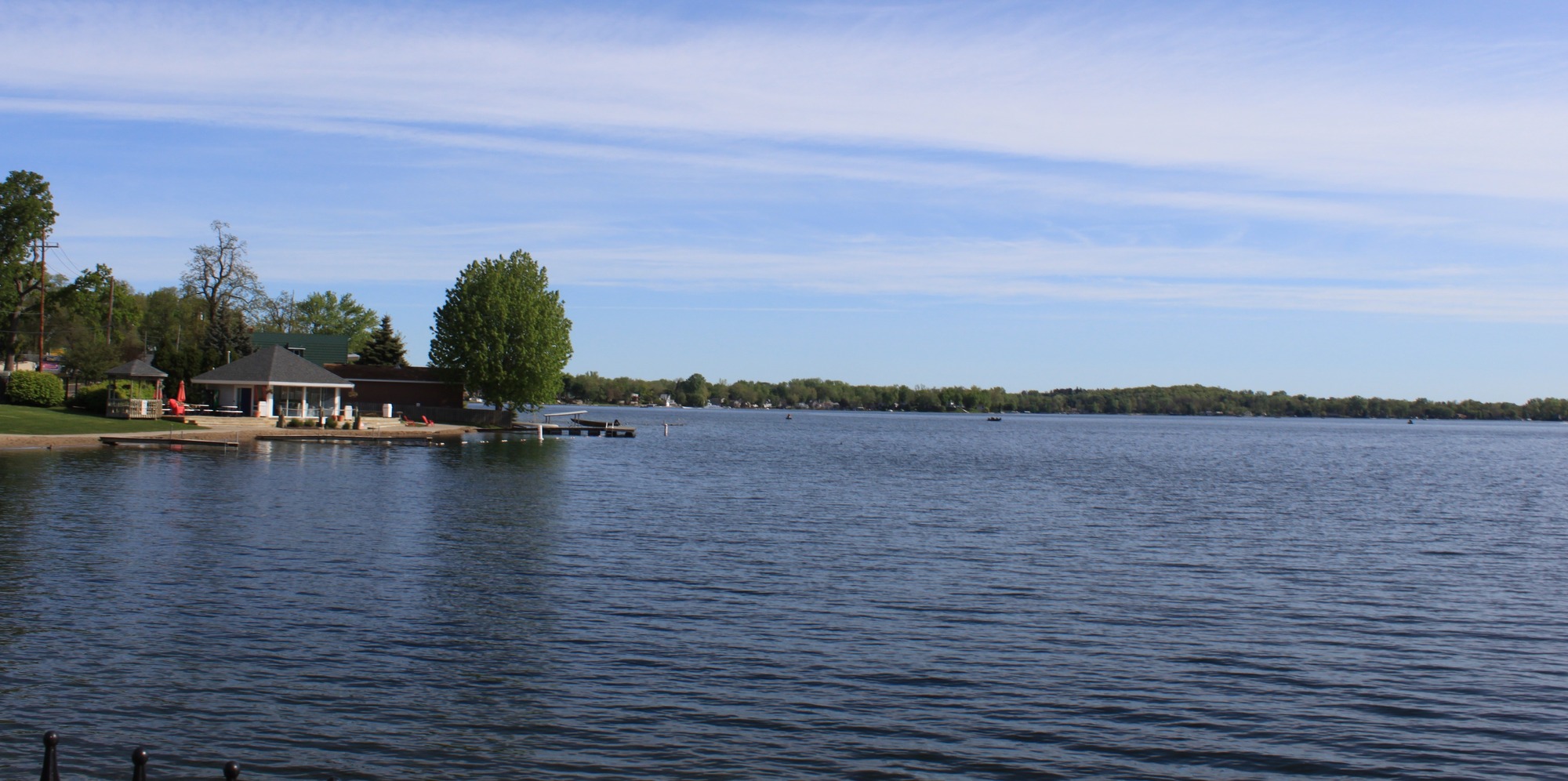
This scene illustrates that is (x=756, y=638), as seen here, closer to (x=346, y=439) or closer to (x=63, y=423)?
(x=63, y=423)

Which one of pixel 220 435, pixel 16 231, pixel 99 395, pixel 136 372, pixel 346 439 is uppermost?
pixel 16 231

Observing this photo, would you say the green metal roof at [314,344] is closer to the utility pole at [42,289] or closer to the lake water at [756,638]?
the utility pole at [42,289]

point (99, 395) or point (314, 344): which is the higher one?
point (314, 344)

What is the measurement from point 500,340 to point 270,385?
2213 cm

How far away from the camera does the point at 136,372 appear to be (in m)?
64.8

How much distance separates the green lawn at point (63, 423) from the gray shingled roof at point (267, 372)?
667 centimetres

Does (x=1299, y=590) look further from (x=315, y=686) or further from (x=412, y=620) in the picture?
(x=315, y=686)

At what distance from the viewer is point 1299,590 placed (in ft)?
74.9

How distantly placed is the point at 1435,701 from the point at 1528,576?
536 inches

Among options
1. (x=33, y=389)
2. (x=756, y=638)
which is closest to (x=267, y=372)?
(x=33, y=389)

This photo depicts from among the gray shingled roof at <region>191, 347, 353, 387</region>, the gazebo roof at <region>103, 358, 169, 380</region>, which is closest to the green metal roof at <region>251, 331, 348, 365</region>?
the gray shingled roof at <region>191, 347, 353, 387</region>

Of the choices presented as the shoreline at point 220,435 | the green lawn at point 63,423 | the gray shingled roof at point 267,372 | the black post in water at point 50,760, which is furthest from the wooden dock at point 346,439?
the black post in water at point 50,760

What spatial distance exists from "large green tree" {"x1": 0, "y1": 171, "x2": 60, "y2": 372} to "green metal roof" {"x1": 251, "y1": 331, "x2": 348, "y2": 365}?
15.8 metres

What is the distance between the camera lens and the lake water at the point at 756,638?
12.3 m
